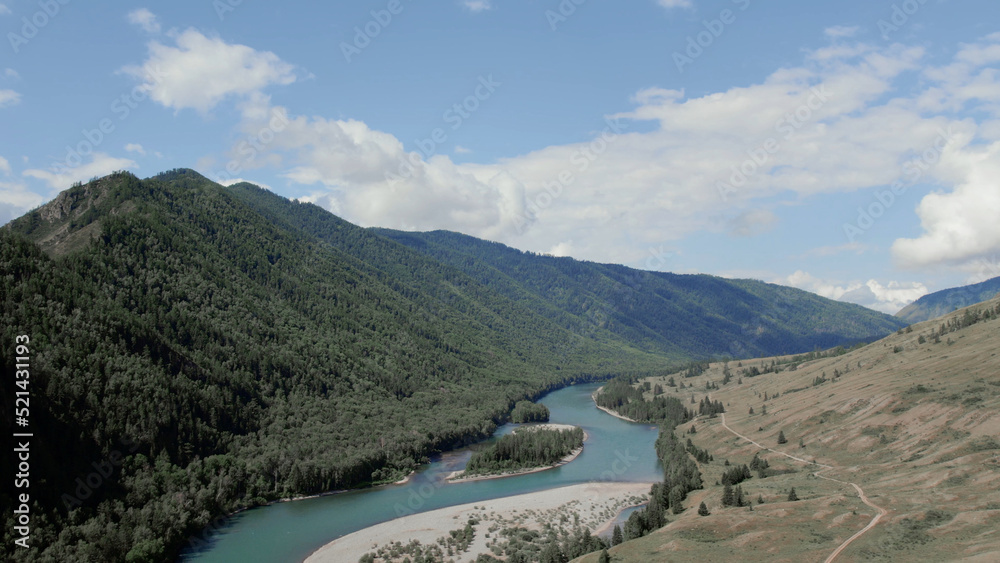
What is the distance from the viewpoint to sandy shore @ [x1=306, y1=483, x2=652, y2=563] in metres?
85.2

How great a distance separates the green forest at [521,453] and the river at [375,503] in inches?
170

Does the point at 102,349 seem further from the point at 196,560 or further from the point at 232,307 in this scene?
the point at 232,307

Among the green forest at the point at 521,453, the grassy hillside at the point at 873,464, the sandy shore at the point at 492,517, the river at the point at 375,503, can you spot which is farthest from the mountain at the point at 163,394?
the grassy hillside at the point at 873,464

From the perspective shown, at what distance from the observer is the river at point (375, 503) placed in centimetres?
8738

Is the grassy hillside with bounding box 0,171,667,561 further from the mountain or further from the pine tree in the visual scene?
the pine tree

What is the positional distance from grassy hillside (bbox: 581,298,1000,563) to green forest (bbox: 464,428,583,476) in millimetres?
37088

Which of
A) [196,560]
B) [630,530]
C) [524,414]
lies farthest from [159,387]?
[524,414]

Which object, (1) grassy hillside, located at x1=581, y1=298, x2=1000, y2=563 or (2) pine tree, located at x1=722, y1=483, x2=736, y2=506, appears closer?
(1) grassy hillside, located at x1=581, y1=298, x2=1000, y2=563

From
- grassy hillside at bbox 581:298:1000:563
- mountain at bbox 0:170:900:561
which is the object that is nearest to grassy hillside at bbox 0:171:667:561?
mountain at bbox 0:170:900:561

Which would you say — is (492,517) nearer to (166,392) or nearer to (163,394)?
(163,394)

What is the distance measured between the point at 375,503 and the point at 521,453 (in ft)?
140

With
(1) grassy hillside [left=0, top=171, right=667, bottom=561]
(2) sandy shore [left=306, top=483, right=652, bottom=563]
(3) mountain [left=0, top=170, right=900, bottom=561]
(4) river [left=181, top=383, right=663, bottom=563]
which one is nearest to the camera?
(3) mountain [left=0, top=170, right=900, bottom=561]

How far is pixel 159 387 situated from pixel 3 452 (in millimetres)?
35876

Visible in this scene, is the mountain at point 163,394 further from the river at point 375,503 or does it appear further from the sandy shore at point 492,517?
the sandy shore at point 492,517
